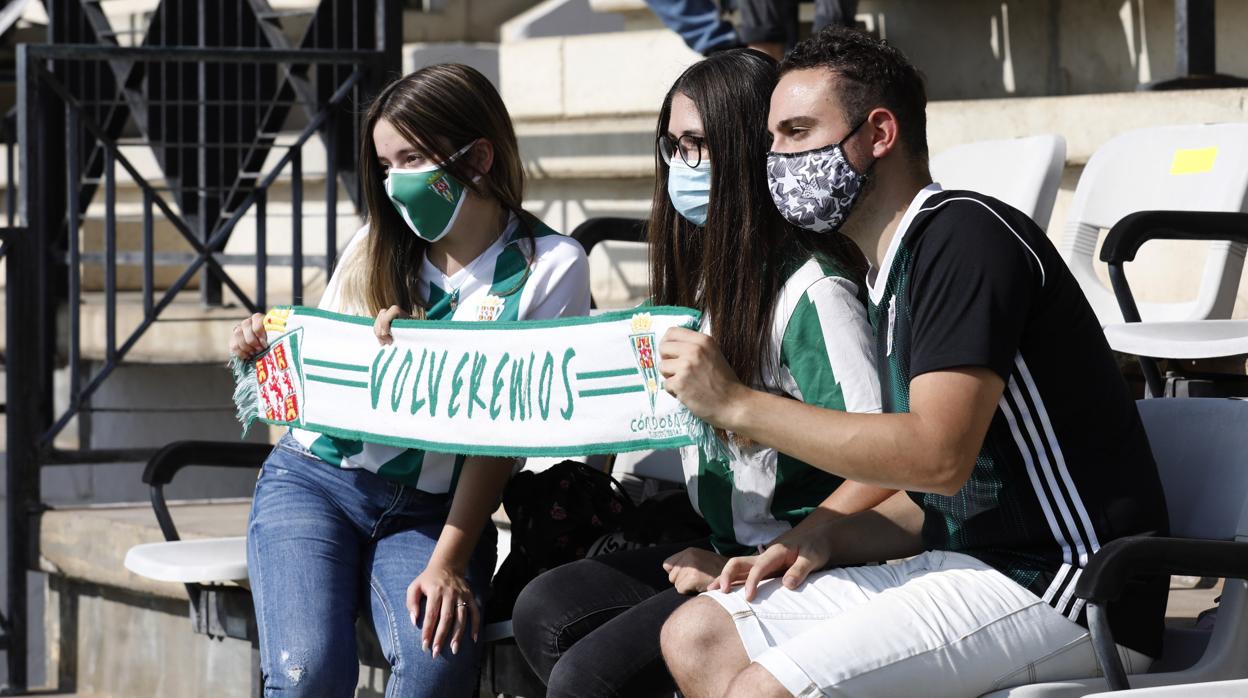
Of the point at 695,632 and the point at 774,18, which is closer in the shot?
the point at 695,632

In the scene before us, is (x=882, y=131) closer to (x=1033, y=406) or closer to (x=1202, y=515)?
(x=1033, y=406)

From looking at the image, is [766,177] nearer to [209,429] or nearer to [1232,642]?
[1232,642]

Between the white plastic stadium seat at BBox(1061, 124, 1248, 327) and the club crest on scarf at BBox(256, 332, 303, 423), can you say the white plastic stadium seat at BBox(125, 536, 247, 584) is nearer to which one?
the club crest on scarf at BBox(256, 332, 303, 423)

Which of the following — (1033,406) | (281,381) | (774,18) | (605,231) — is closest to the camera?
(1033,406)

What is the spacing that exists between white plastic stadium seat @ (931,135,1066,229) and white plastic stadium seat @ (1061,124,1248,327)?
0.22 meters

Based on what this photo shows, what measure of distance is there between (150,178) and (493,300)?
21.4 feet

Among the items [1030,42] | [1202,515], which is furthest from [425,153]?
[1030,42]

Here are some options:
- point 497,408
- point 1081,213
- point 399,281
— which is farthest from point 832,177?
point 1081,213

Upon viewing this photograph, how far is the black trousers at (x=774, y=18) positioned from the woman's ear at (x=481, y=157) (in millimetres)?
3433

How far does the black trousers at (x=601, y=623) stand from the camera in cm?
256

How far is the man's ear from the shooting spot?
2.46 metres

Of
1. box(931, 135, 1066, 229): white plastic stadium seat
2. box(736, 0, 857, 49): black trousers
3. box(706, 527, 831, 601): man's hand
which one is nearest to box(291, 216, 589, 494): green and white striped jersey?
box(706, 527, 831, 601): man's hand

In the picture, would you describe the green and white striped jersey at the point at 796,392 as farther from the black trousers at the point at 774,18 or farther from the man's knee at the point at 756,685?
the black trousers at the point at 774,18

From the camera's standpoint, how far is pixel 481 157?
10.6 feet
